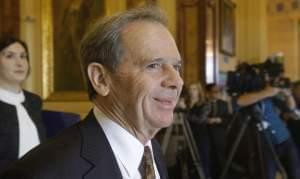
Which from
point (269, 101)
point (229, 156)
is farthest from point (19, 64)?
point (229, 156)

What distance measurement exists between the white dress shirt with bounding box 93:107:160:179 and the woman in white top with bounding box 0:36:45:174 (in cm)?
148

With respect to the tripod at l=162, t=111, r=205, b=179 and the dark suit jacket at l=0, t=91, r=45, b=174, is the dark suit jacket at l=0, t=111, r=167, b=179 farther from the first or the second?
the tripod at l=162, t=111, r=205, b=179

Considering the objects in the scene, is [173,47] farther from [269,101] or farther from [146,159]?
[269,101]

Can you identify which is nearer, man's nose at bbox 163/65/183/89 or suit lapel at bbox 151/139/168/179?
man's nose at bbox 163/65/183/89

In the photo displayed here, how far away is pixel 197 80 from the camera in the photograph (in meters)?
7.98

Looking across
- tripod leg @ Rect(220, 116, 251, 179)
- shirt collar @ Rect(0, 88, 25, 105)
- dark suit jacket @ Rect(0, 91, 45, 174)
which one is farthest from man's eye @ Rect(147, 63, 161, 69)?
tripod leg @ Rect(220, 116, 251, 179)

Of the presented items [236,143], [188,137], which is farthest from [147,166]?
[188,137]

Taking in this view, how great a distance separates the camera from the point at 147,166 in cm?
151

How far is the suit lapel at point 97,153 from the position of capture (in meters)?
1.36

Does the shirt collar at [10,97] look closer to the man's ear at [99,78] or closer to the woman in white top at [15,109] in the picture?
the woman in white top at [15,109]

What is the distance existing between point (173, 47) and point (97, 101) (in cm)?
27

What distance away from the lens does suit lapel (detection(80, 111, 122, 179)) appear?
53.4 inches

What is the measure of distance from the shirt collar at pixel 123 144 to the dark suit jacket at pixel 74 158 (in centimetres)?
2

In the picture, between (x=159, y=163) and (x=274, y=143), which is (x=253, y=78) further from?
Answer: (x=159, y=163)
